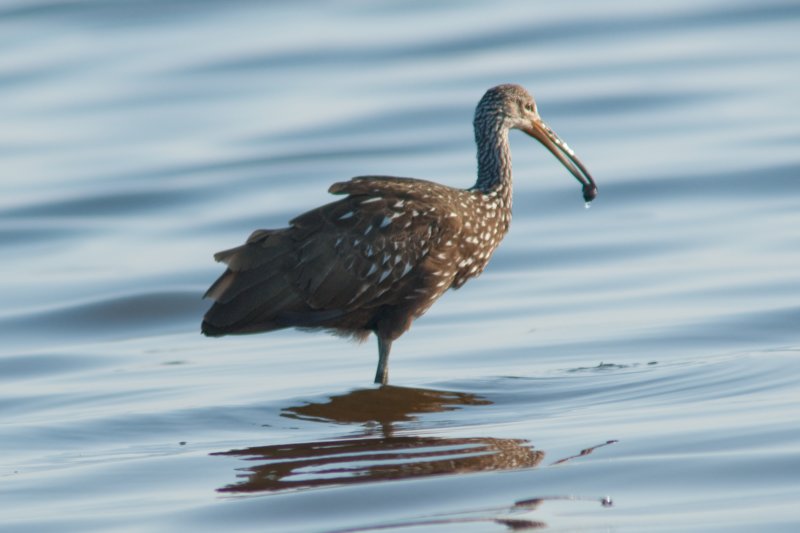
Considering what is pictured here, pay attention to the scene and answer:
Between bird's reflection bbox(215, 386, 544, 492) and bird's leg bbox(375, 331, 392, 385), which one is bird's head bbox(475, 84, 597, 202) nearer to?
bird's leg bbox(375, 331, 392, 385)

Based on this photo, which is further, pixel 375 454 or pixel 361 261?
pixel 361 261

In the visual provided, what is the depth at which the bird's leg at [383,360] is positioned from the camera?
1195 centimetres

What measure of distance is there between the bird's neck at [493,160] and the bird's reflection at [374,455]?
5.56 ft

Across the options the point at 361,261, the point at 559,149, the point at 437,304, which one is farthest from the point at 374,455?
the point at 437,304

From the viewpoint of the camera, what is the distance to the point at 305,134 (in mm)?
22484

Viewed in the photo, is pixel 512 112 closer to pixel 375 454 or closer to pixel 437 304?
pixel 437 304

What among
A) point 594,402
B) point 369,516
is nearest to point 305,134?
point 594,402

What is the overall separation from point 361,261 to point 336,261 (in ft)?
0.62

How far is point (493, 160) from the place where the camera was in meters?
12.4

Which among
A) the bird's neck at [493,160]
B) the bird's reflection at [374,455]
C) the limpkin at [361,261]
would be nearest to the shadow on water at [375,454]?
the bird's reflection at [374,455]

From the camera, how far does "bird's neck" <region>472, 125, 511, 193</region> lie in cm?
1233

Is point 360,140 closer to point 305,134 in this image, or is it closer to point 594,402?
point 305,134

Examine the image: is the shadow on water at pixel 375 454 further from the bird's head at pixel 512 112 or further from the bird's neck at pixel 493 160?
the bird's head at pixel 512 112

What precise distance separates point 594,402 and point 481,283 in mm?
5089
